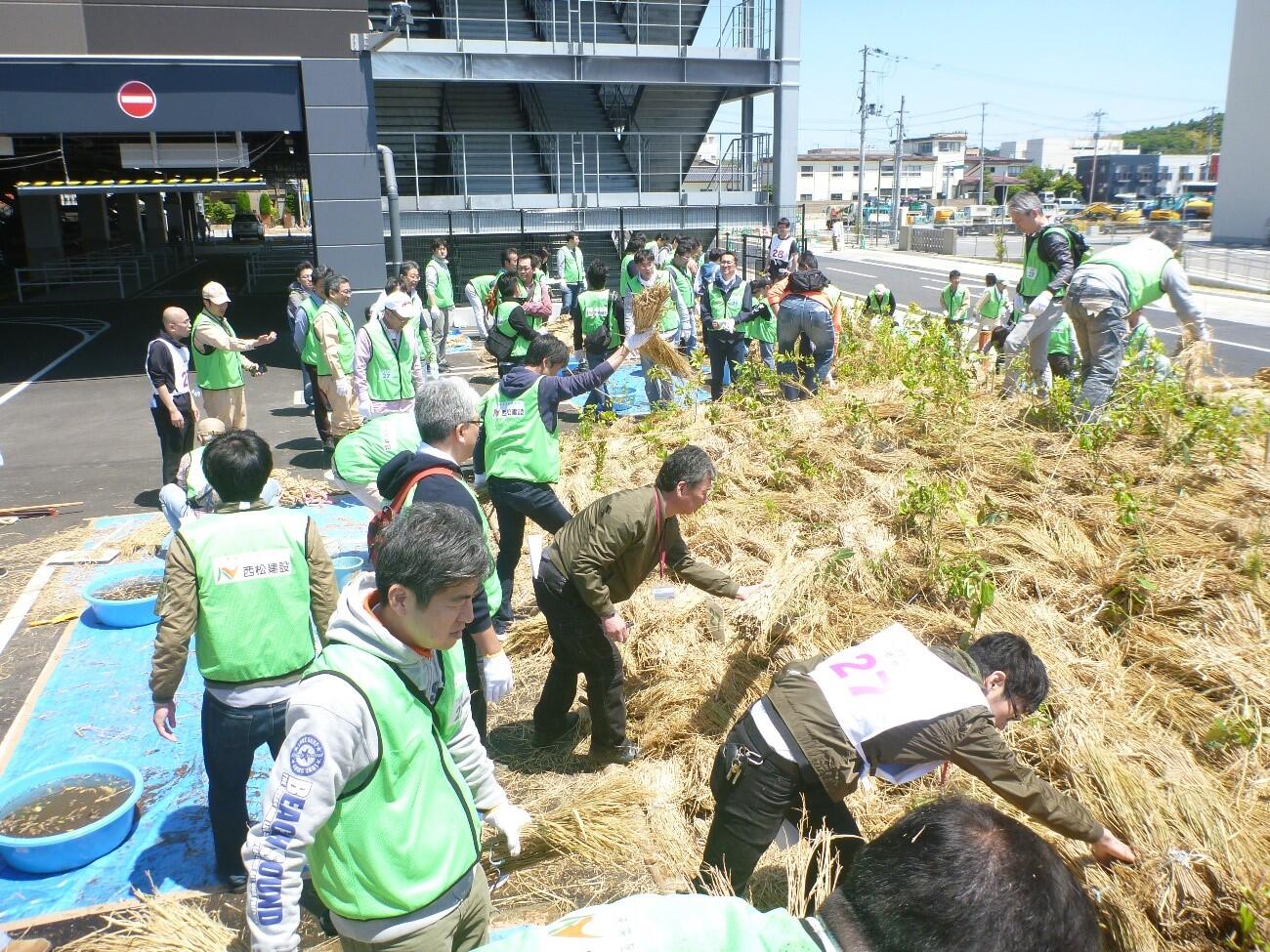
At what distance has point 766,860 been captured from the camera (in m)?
3.58

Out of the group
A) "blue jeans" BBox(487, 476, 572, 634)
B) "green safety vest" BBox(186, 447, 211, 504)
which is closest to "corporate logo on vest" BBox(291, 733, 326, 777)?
"green safety vest" BBox(186, 447, 211, 504)

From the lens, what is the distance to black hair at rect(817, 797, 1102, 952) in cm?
132

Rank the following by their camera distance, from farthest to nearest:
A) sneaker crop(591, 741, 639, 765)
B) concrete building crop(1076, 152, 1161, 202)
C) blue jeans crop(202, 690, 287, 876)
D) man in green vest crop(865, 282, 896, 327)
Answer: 1. concrete building crop(1076, 152, 1161, 202)
2. man in green vest crop(865, 282, 896, 327)
3. sneaker crop(591, 741, 639, 765)
4. blue jeans crop(202, 690, 287, 876)

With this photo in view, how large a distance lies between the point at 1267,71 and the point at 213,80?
49.0 m

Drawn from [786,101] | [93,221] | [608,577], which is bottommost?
[608,577]

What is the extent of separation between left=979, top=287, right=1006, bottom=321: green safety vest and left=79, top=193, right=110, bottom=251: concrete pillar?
3554 centimetres

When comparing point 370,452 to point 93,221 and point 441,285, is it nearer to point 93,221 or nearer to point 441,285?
point 441,285

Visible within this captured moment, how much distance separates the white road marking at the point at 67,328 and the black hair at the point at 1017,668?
1443 centimetres

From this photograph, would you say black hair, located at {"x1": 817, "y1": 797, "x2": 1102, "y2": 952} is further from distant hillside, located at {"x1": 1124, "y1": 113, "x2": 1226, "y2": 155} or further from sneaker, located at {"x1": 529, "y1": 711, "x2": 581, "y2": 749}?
distant hillside, located at {"x1": 1124, "y1": 113, "x2": 1226, "y2": 155}

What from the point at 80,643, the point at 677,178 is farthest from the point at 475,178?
the point at 80,643

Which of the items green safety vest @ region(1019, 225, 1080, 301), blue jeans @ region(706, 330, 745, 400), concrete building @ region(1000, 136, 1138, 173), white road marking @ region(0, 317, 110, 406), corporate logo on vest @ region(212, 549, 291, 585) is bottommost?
white road marking @ region(0, 317, 110, 406)

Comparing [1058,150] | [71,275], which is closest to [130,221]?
[71,275]

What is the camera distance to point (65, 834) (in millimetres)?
3783

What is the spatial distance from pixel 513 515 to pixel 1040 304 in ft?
13.4
